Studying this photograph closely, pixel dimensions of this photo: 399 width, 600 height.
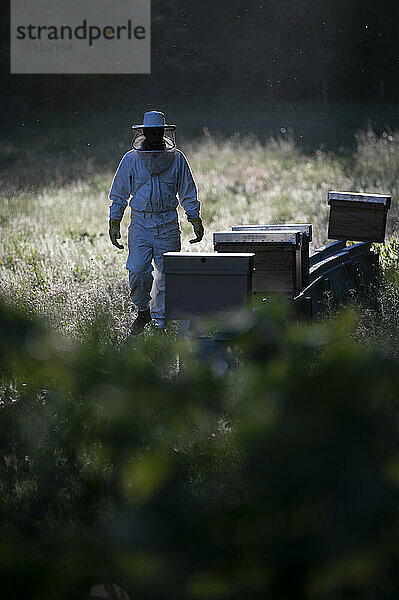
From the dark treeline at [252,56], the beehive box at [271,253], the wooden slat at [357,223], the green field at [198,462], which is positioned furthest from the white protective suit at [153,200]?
the dark treeline at [252,56]

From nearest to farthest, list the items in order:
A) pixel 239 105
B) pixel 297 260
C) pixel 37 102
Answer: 1. pixel 297 260
2. pixel 239 105
3. pixel 37 102

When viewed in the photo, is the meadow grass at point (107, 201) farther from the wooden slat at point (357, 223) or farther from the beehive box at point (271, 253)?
the wooden slat at point (357, 223)

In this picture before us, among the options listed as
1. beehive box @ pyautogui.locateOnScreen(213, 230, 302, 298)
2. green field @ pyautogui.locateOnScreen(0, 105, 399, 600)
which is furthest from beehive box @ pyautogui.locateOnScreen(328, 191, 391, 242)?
green field @ pyautogui.locateOnScreen(0, 105, 399, 600)

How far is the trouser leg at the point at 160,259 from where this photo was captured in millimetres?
8828

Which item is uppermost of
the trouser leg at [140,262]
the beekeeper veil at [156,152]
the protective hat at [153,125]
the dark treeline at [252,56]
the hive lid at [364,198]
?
the dark treeline at [252,56]

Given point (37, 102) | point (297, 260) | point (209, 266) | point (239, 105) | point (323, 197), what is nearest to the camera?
point (209, 266)

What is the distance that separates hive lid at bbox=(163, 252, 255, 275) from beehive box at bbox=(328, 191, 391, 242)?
13.7 ft

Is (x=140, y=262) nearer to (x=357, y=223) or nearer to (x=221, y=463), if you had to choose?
(x=357, y=223)

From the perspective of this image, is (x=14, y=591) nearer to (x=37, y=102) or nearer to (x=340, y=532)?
(x=340, y=532)

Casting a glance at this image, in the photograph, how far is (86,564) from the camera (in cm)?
107

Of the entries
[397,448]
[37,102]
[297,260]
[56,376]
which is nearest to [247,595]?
[397,448]

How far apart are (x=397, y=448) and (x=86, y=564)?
40cm

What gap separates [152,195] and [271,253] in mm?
1472

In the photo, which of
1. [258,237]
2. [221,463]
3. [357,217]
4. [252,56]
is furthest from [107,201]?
[252,56]
